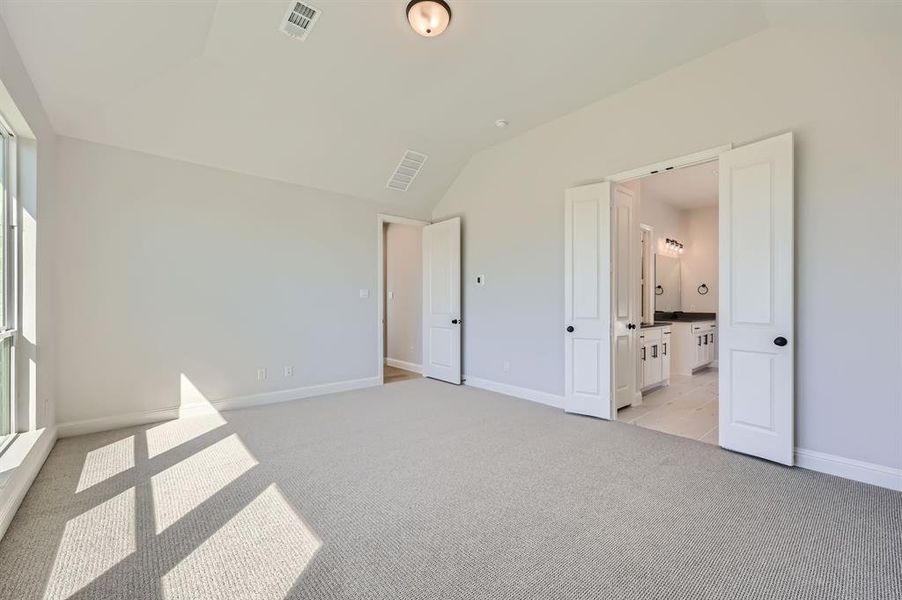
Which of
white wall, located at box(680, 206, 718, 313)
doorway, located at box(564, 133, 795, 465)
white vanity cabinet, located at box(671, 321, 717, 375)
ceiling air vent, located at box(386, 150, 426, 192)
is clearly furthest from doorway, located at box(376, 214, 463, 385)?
white wall, located at box(680, 206, 718, 313)

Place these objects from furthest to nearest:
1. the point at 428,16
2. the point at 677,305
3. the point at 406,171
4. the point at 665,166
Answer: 1. the point at 677,305
2. the point at 406,171
3. the point at 665,166
4. the point at 428,16

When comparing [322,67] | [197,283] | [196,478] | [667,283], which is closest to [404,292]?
[197,283]

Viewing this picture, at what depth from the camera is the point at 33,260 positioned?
2.90 metres

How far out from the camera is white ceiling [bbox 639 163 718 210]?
553cm

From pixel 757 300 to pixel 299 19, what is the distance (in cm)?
397

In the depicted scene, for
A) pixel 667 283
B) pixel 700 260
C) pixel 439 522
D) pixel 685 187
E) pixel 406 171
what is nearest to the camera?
pixel 439 522

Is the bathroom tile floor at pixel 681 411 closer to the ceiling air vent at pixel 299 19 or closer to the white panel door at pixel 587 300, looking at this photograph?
the white panel door at pixel 587 300

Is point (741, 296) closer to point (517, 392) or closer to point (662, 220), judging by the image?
point (517, 392)

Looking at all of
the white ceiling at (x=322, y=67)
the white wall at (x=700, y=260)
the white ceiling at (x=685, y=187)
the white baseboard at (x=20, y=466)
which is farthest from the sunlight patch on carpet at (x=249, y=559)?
the white wall at (x=700, y=260)

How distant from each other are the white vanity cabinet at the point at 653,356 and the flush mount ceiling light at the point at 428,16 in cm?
394

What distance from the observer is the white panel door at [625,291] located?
411cm

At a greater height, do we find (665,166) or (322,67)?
(322,67)

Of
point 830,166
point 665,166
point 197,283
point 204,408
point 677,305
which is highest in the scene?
point 665,166

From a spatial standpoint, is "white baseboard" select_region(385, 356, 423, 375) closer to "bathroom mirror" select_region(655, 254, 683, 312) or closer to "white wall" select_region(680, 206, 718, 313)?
"bathroom mirror" select_region(655, 254, 683, 312)
